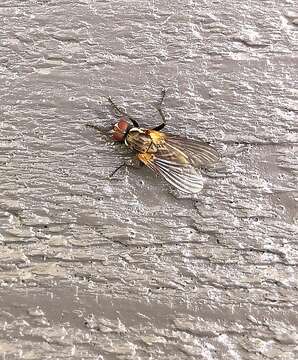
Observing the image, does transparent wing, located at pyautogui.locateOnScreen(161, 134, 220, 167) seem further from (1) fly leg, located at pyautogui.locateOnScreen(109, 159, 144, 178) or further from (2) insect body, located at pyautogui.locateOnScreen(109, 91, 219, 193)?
(1) fly leg, located at pyautogui.locateOnScreen(109, 159, 144, 178)

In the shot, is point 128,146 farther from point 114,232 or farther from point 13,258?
point 13,258

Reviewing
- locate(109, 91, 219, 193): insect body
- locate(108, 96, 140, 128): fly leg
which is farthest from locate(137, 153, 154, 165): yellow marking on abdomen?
locate(108, 96, 140, 128): fly leg

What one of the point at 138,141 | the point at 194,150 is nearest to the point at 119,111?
the point at 138,141

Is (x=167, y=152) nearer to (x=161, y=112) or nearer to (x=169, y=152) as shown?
(x=169, y=152)

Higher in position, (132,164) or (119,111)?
(119,111)

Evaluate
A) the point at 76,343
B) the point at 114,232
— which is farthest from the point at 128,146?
the point at 76,343

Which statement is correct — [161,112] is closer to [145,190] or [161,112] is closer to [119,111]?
[119,111]
